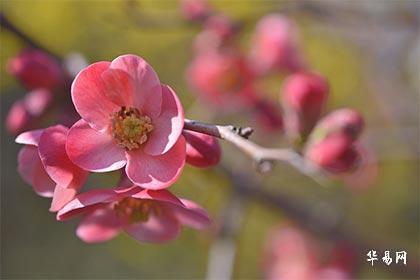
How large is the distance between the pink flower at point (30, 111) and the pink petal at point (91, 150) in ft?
1.26

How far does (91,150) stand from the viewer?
76 centimetres

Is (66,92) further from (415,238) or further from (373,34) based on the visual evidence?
(415,238)

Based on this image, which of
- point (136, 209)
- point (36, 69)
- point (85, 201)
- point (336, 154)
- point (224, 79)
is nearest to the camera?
point (85, 201)

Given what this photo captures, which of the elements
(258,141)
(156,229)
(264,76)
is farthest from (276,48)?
(156,229)

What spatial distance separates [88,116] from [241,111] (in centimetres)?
96

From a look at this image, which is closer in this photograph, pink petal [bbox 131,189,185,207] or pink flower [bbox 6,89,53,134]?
pink petal [bbox 131,189,185,207]

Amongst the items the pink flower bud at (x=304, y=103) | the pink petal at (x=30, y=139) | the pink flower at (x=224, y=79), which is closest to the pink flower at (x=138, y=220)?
the pink petal at (x=30, y=139)

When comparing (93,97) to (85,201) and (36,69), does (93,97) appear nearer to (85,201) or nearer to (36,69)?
(85,201)

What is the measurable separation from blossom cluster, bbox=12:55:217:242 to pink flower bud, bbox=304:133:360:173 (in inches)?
9.7

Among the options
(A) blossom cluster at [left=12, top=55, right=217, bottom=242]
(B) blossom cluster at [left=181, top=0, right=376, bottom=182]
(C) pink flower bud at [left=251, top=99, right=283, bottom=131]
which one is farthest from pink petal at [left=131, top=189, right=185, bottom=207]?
(C) pink flower bud at [left=251, top=99, right=283, bottom=131]

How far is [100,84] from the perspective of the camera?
78 centimetres

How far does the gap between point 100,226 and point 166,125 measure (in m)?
0.18

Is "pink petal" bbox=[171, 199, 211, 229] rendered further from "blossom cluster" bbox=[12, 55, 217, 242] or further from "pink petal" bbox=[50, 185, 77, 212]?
"pink petal" bbox=[50, 185, 77, 212]

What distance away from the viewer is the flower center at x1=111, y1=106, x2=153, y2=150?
0.79m
